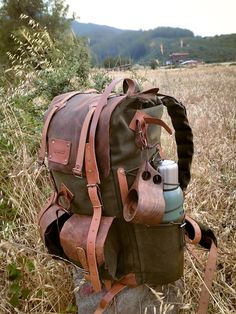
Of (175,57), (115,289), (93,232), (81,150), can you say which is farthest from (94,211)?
(175,57)

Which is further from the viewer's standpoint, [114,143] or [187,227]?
[187,227]

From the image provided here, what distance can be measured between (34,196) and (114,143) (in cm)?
124

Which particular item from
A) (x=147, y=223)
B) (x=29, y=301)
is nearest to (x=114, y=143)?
(x=147, y=223)

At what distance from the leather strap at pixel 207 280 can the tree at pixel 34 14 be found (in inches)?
433

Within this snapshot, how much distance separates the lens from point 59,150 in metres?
1.70

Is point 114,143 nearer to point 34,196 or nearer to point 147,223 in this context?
point 147,223

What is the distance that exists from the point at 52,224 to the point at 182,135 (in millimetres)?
873

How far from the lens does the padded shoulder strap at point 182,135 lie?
2.01 metres

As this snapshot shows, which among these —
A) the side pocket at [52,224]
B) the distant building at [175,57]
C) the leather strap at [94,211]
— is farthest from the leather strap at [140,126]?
the distant building at [175,57]

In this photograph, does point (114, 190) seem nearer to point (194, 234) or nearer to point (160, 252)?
point (160, 252)

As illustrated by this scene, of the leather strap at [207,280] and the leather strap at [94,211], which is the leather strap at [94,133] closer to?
the leather strap at [94,211]

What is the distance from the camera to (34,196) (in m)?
2.65

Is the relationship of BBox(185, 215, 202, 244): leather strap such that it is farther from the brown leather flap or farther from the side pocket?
the side pocket

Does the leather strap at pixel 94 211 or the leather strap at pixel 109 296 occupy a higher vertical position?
the leather strap at pixel 94 211
